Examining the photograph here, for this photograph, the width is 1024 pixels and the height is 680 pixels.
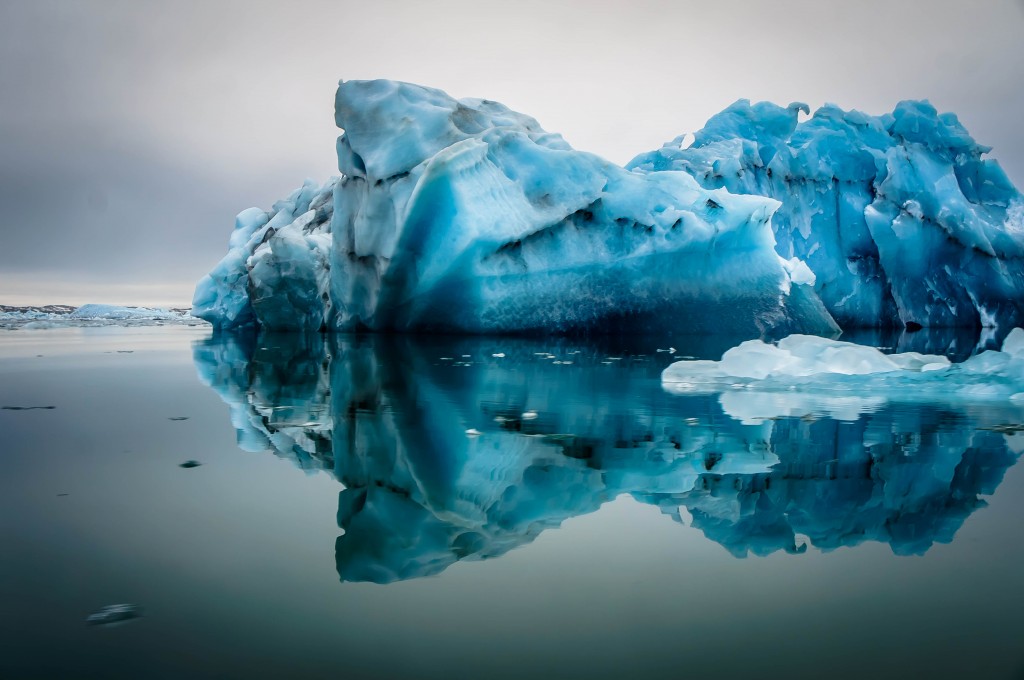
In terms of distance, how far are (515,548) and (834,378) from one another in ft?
10.9

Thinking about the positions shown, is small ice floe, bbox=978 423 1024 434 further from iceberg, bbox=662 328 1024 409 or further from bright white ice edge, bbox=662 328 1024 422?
iceberg, bbox=662 328 1024 409

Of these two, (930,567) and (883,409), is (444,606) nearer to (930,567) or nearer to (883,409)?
(930,567)

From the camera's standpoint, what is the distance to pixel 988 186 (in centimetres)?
1547

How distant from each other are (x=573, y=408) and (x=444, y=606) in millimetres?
2228

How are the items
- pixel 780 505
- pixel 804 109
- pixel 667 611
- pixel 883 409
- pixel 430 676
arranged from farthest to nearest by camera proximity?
pixel 804 109 < pixel 883 409 < pixel 780 505 < pixel 667 611 < pixel 430 676

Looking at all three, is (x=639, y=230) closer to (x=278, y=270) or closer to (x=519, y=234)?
(x=519, y=234)

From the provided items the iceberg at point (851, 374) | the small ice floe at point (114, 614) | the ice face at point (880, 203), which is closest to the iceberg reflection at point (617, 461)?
the iceberg at point (851, 374)

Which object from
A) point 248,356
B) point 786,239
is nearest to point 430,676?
point 248,356

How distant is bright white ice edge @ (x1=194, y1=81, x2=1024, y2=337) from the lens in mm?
9562

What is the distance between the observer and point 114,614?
39.9 inches

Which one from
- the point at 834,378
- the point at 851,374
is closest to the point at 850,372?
the point at 851,374

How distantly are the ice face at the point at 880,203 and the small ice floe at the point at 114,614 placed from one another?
46.6ft

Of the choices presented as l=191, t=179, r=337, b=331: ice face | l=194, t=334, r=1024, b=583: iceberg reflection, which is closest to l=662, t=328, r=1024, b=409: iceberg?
l=194, t=334, r=1024, b=583: iceberg reflection

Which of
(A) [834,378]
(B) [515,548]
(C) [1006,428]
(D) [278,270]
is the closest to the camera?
(B) [515,548]
